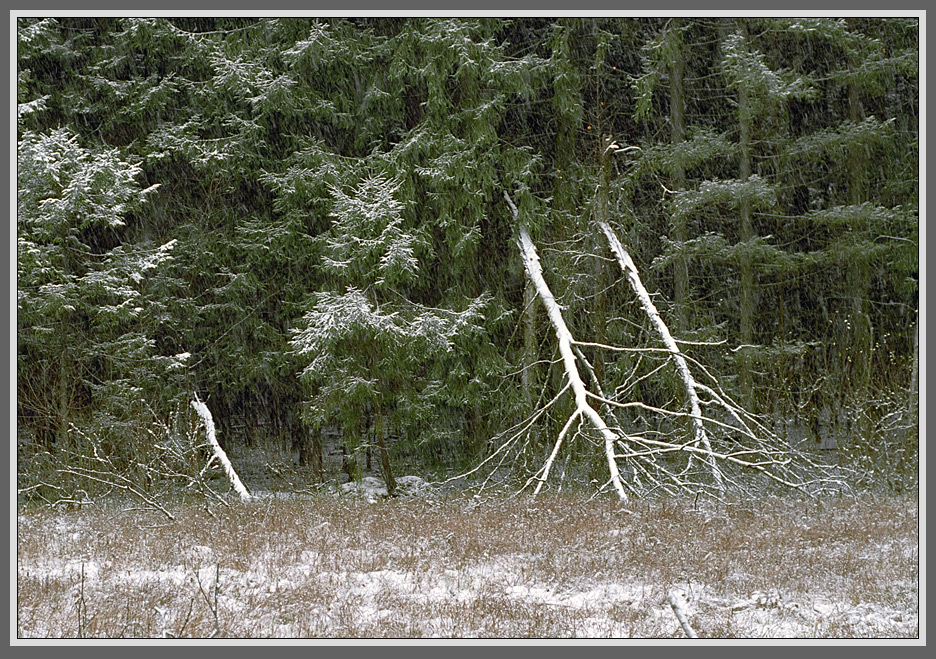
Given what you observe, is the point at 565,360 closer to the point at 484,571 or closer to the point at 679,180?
the point at 484,571

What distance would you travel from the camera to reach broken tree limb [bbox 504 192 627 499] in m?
9.62

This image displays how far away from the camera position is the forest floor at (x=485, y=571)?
21.0 feet

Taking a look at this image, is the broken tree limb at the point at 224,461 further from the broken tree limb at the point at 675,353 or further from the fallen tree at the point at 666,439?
the broken tree limb at the point at 675,353

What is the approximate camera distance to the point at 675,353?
426 inches

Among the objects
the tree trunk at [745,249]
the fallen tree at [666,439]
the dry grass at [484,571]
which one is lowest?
the dry grass at [484,571]

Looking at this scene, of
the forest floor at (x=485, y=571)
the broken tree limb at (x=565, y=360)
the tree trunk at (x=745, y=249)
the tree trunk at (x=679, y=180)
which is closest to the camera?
the forest floor at (x=485, y=571)

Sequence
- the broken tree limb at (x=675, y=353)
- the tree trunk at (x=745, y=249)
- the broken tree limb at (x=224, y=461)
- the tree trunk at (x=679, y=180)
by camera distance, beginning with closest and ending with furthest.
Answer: the broken tree limb at (x=675, y=353), the broken tree limb at (x=224, y=461), the tree trunk at (x=745, y=249), the tree trunk at (x=679, y=180)

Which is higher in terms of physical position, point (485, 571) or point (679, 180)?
point (679, 180)

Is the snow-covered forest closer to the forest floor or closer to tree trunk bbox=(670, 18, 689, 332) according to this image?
tree trunk bbox=(670, 18, 689, 332)

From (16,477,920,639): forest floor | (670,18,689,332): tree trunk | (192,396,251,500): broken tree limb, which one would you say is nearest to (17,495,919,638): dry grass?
(16,477,920,639): forest floor

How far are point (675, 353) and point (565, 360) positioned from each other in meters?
1.48

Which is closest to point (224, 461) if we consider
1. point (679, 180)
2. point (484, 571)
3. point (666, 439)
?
point (484, 571)

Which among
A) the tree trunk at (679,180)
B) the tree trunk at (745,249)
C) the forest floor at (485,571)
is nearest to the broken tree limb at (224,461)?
the forest floor at (485,571)

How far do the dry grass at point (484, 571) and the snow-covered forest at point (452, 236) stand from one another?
1.97m
